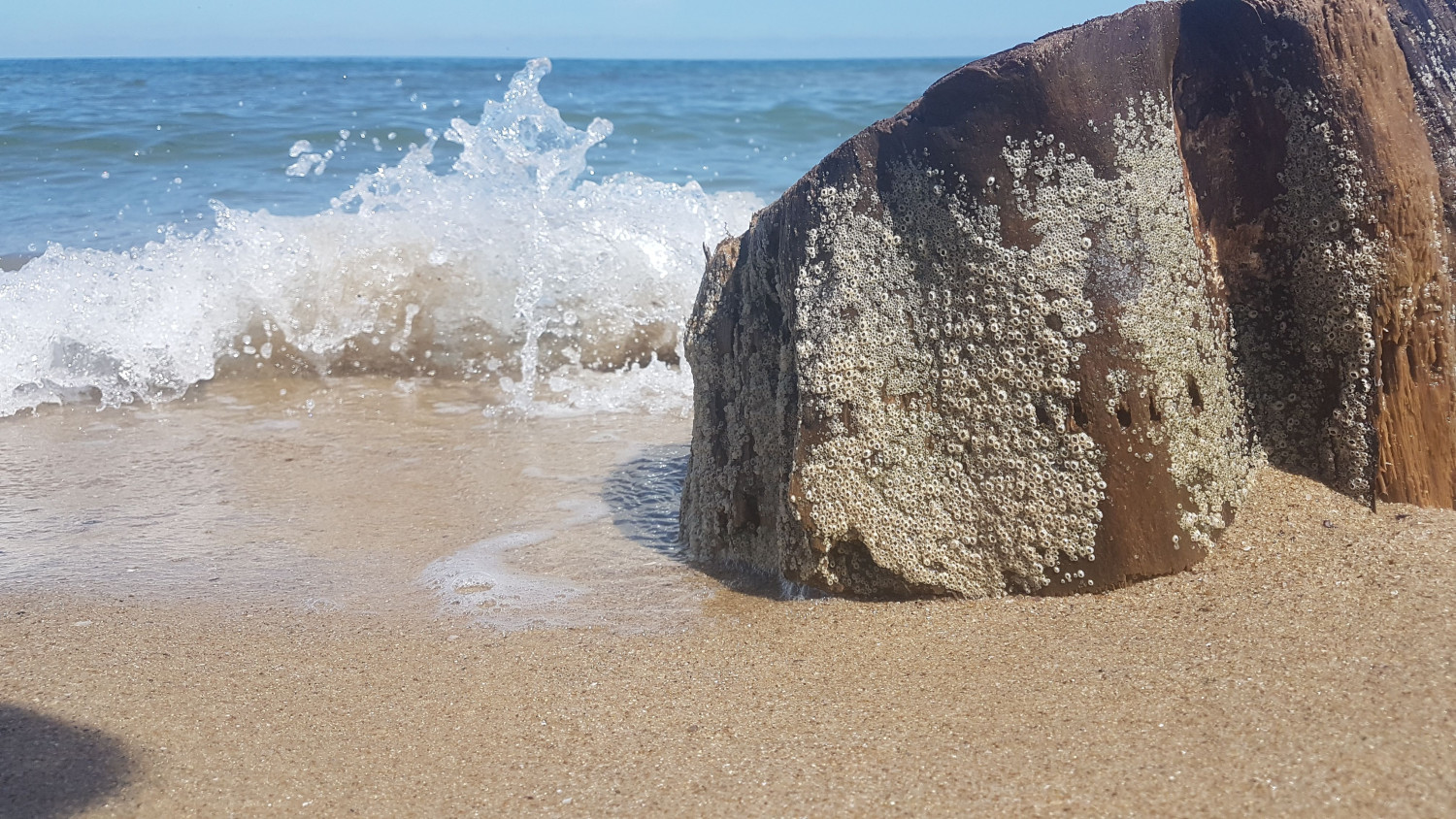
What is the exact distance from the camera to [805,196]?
8.00 feet

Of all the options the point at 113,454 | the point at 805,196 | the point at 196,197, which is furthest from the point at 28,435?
the point at 196,197

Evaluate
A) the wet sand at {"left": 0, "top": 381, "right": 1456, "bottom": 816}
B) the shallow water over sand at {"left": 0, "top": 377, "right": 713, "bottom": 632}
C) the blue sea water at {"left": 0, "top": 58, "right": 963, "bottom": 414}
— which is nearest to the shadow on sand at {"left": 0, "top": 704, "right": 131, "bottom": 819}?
the wet sand at {"left": 0, "top": 381, "right": 1456, "bottom": 816}

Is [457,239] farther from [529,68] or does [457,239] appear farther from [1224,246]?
[1224,246]

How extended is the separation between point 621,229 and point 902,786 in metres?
5.09

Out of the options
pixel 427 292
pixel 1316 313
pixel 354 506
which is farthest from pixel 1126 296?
pixel 427 292

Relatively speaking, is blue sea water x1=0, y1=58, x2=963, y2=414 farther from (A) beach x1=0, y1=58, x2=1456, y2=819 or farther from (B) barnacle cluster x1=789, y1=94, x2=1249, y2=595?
(B) barnacle cluster x1=789, y1=94, x2=1249, y2=595

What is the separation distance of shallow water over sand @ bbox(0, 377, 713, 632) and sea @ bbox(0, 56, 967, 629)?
14mm

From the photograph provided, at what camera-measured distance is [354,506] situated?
3.75 m

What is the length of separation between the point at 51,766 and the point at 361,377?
3.78 m

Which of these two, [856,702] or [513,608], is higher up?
[856,702]

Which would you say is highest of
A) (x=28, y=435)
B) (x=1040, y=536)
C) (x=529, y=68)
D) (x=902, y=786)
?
(x=529, y=68)

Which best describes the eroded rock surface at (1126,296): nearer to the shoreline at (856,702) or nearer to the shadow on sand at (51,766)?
the shoreline at (856,702)

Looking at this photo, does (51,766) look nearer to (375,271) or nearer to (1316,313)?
(1316,313)

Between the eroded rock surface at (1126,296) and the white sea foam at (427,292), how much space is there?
2695 mm
